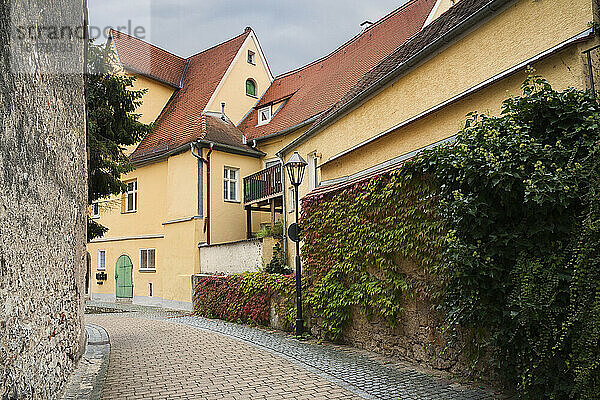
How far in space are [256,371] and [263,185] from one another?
13144mm

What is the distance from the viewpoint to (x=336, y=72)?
22484 mm

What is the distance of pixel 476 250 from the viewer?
570cm

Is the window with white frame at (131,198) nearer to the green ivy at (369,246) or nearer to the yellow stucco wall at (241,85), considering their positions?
the yellow stucco wall at (241,85)

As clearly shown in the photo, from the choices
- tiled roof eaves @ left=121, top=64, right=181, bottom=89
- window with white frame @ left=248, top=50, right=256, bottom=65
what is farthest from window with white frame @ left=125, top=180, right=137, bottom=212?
window with white frame @ left=248, top=50, right=256, bottom=65

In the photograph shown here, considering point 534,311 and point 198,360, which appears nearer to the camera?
point 534,311

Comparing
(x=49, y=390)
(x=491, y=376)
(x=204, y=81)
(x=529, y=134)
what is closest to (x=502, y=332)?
(x=491, y=376)

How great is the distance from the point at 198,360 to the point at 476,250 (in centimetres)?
527

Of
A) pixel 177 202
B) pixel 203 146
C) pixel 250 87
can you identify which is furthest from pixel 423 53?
pixel 250 87

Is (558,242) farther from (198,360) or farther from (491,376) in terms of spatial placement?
(198,360)

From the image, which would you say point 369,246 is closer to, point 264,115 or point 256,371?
point 256,371

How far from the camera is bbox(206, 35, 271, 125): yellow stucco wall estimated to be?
24.5 meters

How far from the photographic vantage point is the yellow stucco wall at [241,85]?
80.4 feet

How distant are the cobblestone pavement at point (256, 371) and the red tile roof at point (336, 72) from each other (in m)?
12.0

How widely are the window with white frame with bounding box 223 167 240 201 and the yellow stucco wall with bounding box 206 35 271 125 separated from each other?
3.23 metres
